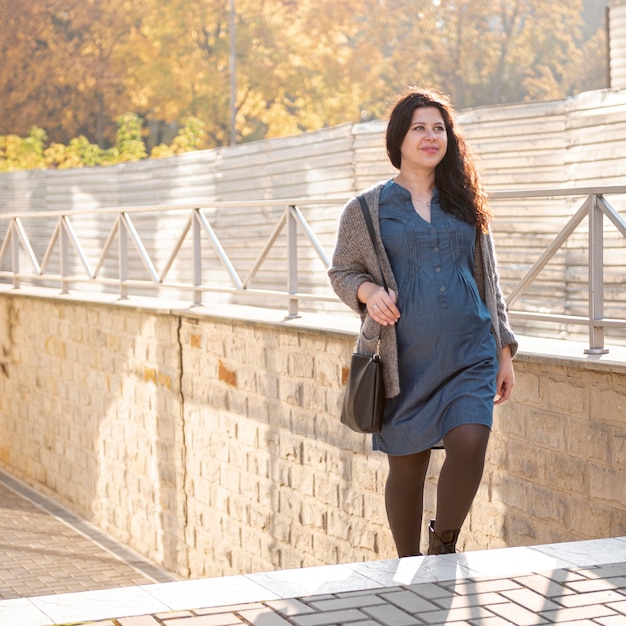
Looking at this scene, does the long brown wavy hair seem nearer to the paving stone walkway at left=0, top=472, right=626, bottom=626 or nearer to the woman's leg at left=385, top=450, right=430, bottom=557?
the woman's leg at left=385, top=450, right=430, bottom=557

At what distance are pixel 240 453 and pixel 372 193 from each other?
517 centimetres

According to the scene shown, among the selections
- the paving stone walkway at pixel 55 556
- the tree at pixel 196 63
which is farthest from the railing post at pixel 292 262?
the tree at pixel 196 63

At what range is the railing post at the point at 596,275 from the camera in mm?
5547

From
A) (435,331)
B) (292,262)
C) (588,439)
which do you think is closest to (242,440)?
(292,262)

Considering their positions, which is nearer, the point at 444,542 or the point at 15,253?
the point at 444,542

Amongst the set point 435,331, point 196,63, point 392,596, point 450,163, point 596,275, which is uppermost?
point 196,63

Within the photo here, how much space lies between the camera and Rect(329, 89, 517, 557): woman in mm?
4027

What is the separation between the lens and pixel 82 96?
1463 inches

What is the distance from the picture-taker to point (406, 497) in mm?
4164

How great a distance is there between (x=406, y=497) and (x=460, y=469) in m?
0.25

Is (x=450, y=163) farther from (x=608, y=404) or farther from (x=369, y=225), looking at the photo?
(x=608, y=404)

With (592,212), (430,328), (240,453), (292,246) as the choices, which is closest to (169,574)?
(240,453)

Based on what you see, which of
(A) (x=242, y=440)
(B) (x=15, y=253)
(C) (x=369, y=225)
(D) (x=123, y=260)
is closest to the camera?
(C) (x=369, y=225)

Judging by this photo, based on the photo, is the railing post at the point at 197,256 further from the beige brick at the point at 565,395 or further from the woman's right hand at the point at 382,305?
the woman's right hand at the point at 382,305
